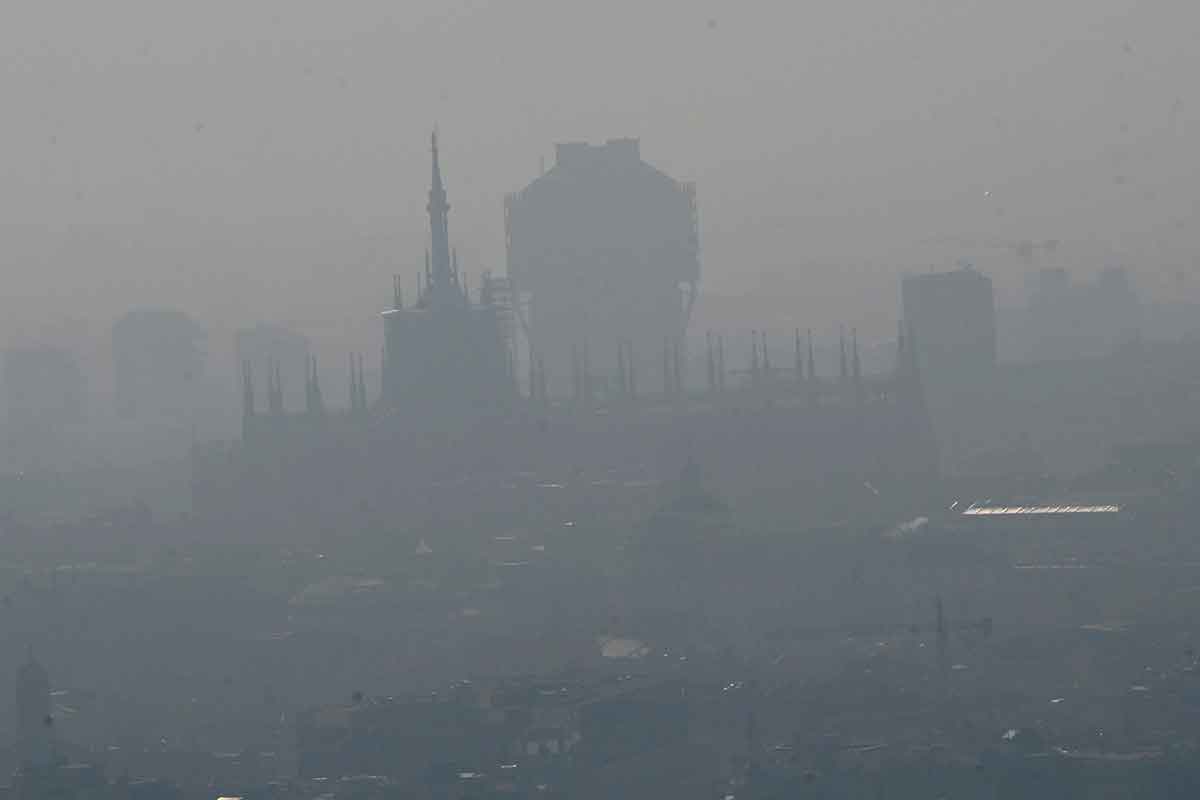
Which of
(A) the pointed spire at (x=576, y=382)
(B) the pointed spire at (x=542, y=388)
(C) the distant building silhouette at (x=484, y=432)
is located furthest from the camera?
(A) the pointed spire at (x=576, y=382)

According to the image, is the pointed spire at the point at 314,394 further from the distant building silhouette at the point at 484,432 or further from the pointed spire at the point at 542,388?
the pointed spire at the point at 542,388

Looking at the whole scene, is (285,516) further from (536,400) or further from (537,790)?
(537,790)

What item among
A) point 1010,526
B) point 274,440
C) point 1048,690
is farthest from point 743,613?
point 274,440

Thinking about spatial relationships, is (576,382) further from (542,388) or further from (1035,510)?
(1035,510)

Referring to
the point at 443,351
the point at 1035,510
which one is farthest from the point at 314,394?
the point at 1035,510

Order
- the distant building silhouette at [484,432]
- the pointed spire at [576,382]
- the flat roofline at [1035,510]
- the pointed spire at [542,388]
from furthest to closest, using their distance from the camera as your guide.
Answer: the pointed spire at [576,382] < the pointed spire at [542,388] < the distant building silhouette at [484,432] < the flat roofline at [1035,510]

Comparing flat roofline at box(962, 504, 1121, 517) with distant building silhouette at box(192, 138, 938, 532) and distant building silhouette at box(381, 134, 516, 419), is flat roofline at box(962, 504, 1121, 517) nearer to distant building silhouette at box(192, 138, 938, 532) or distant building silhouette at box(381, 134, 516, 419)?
distant building silhouette at box(192, 138, 938, 532)

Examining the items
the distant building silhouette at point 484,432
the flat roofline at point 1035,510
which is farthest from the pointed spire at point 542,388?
the flat roofline at point 1035,510

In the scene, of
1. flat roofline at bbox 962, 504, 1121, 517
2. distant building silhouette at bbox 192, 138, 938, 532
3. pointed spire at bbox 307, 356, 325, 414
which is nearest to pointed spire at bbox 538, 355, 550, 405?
distant building silhouette at bbox 192, 138, 938, 532
